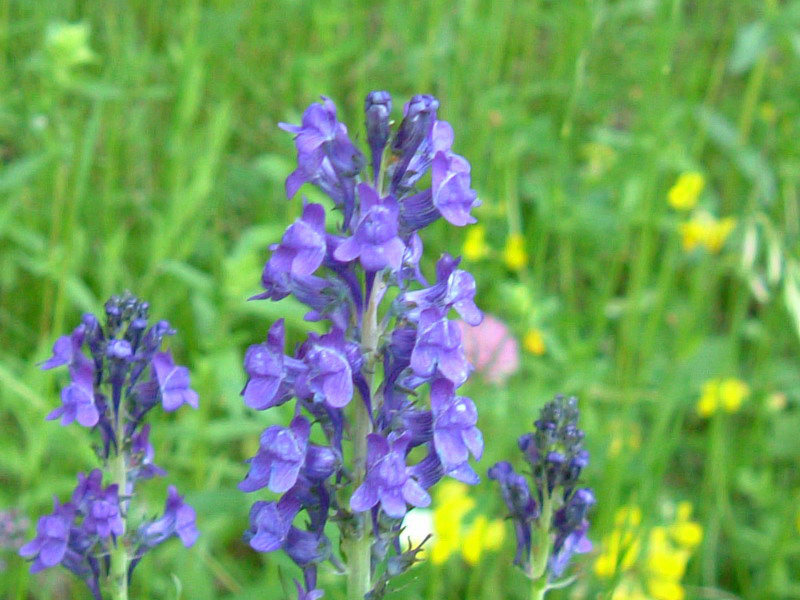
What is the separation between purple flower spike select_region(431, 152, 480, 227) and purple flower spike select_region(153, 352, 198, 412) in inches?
19.6

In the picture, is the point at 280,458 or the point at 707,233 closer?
the point at 280,458

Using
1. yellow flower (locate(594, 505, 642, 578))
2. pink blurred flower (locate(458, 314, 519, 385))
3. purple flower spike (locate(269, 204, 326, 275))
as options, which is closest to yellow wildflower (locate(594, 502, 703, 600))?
yellow flower (locate(594, 505, 642, 578))

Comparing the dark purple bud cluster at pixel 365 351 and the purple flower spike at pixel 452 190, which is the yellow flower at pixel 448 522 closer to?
the dark purple bud cluster at pixel 365 351

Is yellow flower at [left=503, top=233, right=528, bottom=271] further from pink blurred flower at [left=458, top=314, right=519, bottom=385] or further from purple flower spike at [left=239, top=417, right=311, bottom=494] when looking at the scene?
purple flower spike at [left=239, top=417, right=311, bottom=494]

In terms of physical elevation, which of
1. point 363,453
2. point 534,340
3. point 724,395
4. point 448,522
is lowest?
point 448,522

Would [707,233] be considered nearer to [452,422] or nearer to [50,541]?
[452,422]

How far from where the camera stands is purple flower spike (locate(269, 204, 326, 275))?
3.92 feet

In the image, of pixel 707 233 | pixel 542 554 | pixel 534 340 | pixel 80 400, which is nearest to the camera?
pixel 80 400

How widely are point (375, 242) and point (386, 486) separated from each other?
307mm

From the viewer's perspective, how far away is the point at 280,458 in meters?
1.21

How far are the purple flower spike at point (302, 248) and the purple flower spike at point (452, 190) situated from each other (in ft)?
0.53

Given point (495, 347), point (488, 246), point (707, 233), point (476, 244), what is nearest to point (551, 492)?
point (495, 347)

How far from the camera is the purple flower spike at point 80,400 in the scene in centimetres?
138

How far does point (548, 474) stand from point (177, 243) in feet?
6.31
